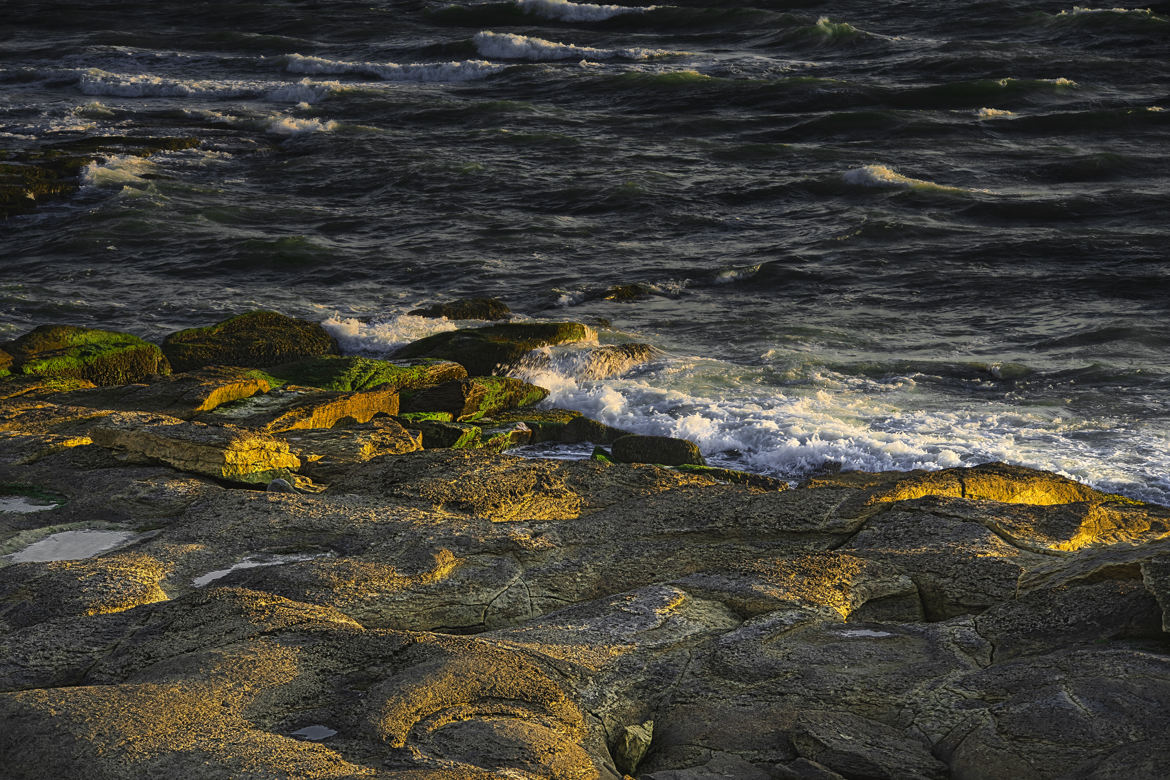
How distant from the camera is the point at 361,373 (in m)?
10.6

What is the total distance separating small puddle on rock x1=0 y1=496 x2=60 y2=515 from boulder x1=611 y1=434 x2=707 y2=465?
3.99 m

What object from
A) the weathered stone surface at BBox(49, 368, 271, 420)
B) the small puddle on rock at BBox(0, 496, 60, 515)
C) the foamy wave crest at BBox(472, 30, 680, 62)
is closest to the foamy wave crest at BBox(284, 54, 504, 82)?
the foamy wave crest at BBox(472, 30, 680, 62)

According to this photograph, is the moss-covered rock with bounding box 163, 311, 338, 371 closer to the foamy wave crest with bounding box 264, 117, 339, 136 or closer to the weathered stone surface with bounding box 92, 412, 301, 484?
the weathered stone surface with bounding box 92, 412, 301, 484

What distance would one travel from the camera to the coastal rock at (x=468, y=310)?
530 inches

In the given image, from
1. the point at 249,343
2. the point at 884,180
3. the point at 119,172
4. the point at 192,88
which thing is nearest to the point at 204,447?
the point at 249,343

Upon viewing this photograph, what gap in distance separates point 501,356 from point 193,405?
3.43 meters

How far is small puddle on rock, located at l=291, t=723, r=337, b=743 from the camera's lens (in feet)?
10.6

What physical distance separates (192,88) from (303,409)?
24.2 meters

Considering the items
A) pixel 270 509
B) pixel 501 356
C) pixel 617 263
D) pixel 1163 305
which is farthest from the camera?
pixel 617 263

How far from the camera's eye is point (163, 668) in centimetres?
363

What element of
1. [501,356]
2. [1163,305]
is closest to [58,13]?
[501,356]

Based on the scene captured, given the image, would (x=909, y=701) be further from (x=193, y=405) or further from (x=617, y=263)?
(x=617, y=263)

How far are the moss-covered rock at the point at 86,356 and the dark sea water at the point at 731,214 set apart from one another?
1.72m

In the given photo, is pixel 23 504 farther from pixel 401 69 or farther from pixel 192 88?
pixel 401 69
